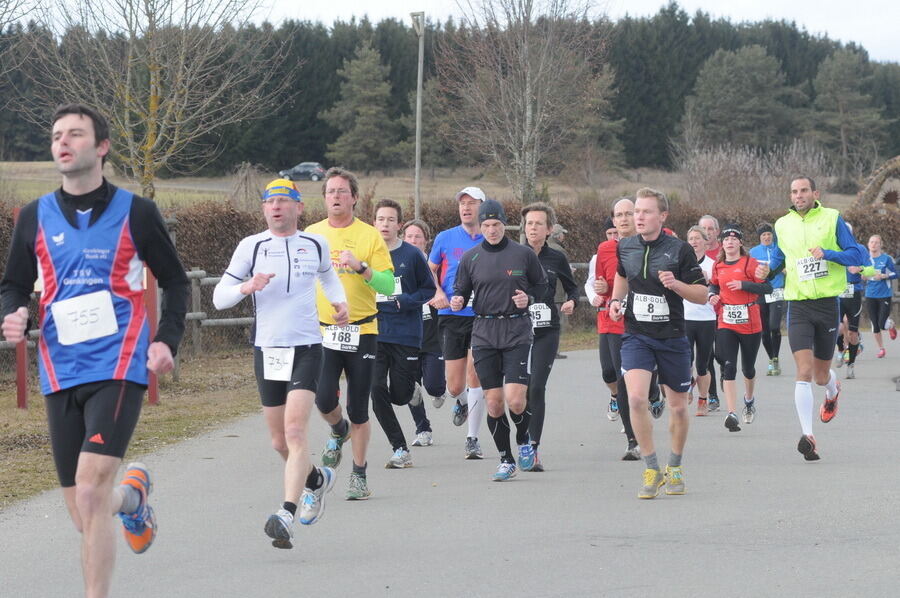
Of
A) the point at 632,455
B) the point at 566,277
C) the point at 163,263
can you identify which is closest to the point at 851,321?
the point at 632,455

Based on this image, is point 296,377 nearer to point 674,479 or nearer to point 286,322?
point 286,322

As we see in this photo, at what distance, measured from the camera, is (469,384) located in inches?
435

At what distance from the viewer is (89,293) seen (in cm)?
521

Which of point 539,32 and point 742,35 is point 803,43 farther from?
point 539,32

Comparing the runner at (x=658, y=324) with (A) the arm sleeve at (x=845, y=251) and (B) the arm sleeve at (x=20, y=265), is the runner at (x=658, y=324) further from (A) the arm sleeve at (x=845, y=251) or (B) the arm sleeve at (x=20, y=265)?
(B) the arm sleeve at (x=20, y=265)

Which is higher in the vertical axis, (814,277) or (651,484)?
(814,277)

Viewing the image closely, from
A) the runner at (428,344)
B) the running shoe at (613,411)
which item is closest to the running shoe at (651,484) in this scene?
the runner at (428,344)

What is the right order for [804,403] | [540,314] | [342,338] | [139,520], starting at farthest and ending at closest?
[804,403], [540,314], [342,338], [139,520]

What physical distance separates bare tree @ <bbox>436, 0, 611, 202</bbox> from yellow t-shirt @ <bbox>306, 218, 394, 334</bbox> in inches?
1010

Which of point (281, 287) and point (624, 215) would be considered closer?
point (281, 287)

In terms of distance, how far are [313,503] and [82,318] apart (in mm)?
2537

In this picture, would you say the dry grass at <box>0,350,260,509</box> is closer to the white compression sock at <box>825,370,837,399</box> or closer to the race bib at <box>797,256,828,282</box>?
the race bib at <box>797,256,828,282</box>

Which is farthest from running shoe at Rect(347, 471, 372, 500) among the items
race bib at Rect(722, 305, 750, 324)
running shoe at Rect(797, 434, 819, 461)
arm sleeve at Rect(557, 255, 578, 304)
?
race bib at Rect(722, 305, 750, 324)

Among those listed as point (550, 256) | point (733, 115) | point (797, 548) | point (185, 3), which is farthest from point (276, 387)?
point (733, 115)
